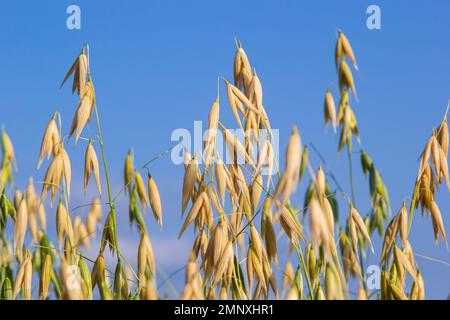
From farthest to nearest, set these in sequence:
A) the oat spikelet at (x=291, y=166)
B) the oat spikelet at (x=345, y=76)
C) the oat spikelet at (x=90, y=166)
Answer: the oat spikelet at (x=90, y=166) → the oat spikelet at (x=345, y=76) → the oat spikelet at (x=291, y=166)

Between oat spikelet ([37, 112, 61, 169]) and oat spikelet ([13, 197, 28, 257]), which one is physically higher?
oat spikelet ([37, 112, 61, 169])

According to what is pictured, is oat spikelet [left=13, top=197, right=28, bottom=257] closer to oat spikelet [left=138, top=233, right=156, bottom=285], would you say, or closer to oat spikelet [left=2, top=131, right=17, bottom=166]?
oat spikelet [left=2, top=131, right=17, bottom=166]

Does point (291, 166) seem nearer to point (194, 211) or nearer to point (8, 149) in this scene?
point (194, 211)

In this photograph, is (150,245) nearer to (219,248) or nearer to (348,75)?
(219,248)

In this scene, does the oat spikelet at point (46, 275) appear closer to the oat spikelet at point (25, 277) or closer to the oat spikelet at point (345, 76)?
the oat spikelet at point (25, 277)

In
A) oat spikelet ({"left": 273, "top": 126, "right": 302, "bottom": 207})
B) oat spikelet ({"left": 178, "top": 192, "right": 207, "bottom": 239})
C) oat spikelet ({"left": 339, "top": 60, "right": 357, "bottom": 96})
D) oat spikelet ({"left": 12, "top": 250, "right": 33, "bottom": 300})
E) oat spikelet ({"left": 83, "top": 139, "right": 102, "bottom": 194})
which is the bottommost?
oat spikelet ({"left": 12, "top": 250, "right": 33, "bottom": 300})

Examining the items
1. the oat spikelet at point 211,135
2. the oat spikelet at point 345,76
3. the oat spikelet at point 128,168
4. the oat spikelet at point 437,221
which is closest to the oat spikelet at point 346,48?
the oat spikelet at point 345,76

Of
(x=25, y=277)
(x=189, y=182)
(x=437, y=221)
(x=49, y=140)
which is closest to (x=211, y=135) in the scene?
(x=189, y=182)

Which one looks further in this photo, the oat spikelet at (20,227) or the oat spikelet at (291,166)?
the oat spikelet at (20,227)

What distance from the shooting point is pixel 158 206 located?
5.95 ft

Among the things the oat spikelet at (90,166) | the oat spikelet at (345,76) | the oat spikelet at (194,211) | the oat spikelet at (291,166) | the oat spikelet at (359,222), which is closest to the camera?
the oat spikelet at (291,166)

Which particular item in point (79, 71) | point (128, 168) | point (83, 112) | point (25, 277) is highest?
point (79, 71)

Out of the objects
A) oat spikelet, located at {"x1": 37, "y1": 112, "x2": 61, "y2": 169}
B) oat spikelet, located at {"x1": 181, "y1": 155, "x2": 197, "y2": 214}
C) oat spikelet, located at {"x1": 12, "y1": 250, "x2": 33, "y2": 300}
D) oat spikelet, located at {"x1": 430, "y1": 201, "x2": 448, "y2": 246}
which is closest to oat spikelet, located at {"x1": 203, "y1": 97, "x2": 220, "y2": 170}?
oat spikelet, located at {"x1": 181, "y1": 155, "x2": 197, "y2": 214}

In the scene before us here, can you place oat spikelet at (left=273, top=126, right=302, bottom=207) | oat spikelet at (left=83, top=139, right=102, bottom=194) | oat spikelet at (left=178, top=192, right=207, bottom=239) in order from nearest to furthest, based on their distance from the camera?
oat spikelet at (left=273, top=126, right=302, bottom=207) < oat spikelet at (left=178, top=192, right=207, bottom=239) < oat spikelet at (left=83, top=139, right=102, bottom=194)
